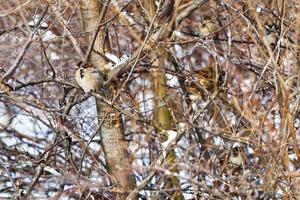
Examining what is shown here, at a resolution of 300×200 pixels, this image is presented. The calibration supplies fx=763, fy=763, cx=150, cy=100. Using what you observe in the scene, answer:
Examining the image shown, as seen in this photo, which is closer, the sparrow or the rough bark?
the sparrow

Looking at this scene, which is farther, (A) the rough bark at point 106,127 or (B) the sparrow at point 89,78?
(A) the rough bark at point 106,127

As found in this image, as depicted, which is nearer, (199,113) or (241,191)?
(241,191)

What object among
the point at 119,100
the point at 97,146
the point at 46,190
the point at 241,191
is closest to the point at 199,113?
the point at 241,191

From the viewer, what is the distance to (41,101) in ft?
22.1

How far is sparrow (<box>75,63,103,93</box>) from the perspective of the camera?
6926 millimetres

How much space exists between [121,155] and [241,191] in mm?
2688

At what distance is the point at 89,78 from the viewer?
6820 mm

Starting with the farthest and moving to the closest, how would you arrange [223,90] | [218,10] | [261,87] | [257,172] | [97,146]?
[97,146], [218,10], [261,87], [223,90], [257,172]

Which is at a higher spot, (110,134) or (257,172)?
(110,134)

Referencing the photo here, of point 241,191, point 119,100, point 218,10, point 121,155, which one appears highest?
point 218,10

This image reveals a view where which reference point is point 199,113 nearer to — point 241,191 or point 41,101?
point 241,191

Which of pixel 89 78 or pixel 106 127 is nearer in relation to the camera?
pixel 89 78

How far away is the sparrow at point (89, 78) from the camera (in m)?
6.93

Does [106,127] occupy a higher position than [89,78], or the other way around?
[89,78]
